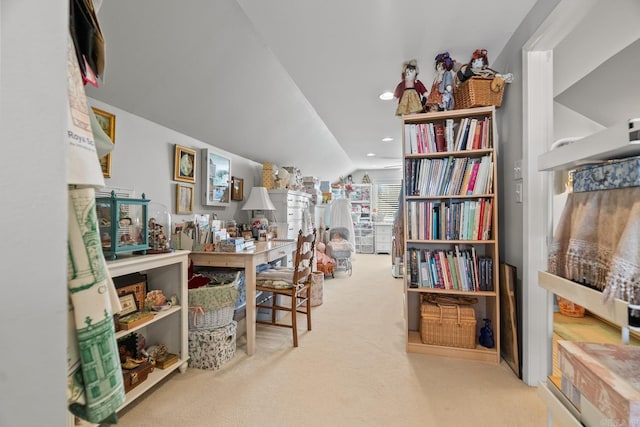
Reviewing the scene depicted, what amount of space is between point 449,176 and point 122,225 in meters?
2.24

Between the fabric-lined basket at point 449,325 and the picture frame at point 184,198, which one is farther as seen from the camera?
the picture frame at point 184,198

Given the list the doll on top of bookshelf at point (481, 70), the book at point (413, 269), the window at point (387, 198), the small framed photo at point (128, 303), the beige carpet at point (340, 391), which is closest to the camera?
the beige carpet at point (340, 391)

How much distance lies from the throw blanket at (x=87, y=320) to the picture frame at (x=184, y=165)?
80.1 inches

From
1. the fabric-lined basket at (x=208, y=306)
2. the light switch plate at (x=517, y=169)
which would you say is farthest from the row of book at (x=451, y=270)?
the fabric-lined basket at (x=208, y=306)

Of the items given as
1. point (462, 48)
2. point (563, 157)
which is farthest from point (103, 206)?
point (462, 48)

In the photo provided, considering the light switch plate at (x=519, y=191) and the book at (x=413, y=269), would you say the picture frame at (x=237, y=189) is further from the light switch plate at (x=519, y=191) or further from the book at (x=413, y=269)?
the light switch plate at (x=519, y=191)

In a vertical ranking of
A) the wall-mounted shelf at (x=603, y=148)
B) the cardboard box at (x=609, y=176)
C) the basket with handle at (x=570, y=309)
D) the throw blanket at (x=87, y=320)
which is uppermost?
the wall-mounted shelf at (x=603, y=148)

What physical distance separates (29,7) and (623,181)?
1.27m

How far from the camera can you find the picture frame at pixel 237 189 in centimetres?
332

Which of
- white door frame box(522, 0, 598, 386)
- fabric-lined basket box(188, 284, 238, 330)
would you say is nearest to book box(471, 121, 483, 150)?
white door frame box(522, 0, 598, 386)

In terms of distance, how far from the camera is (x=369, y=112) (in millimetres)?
3295

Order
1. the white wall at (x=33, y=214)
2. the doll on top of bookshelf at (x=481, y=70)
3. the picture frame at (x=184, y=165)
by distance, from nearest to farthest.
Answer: the white wall at (x=33, y=214) → the doll on top of bookshelf at (x=481, y=70) → the picture frame at (x=184, y=165)

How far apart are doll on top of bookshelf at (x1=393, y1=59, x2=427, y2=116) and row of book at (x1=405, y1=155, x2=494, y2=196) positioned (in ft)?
1.29

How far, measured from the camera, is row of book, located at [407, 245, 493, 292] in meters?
2.14
